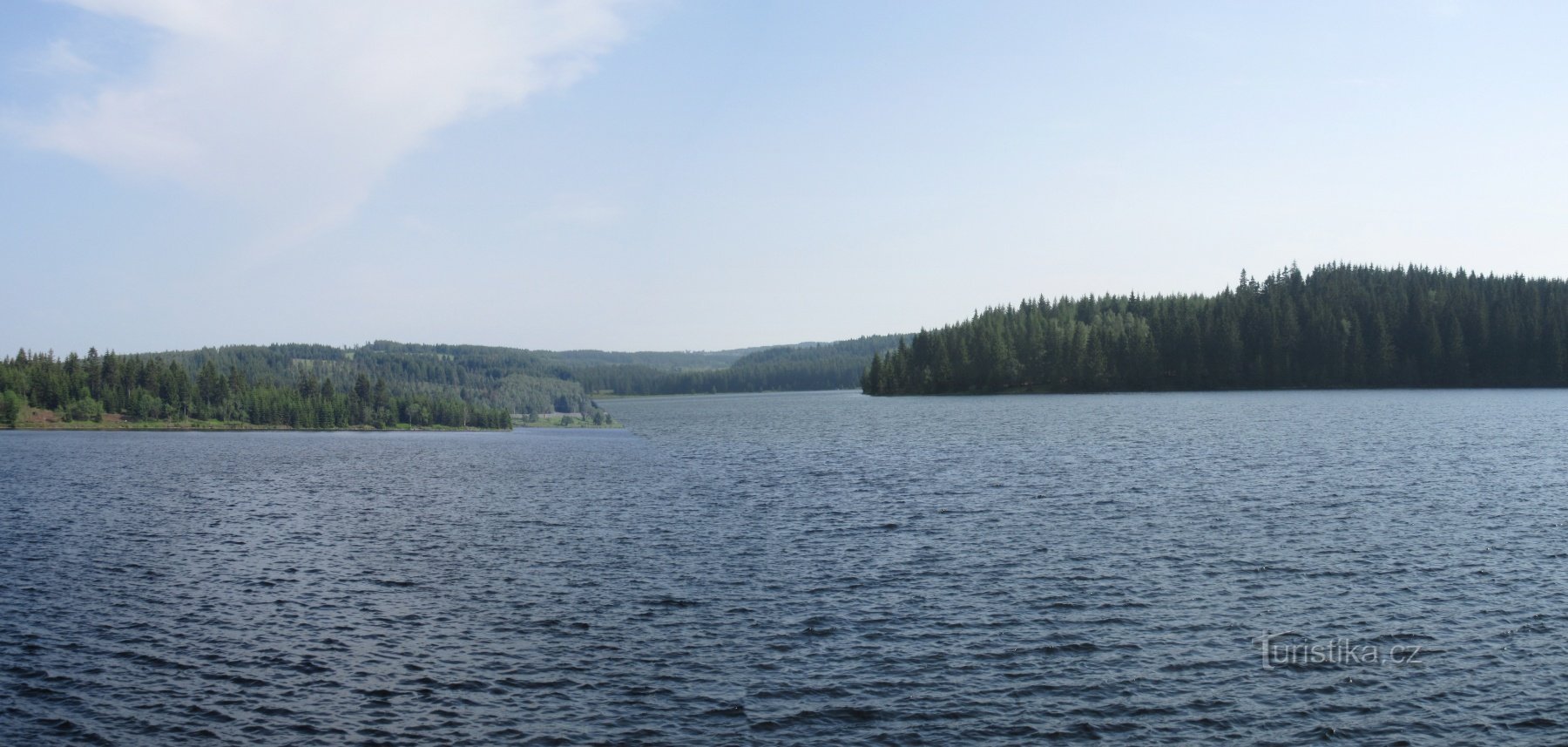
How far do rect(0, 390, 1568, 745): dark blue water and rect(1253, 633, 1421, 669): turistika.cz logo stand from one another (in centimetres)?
19

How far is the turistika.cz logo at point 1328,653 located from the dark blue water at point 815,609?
0.19 meters

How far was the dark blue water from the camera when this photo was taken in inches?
922

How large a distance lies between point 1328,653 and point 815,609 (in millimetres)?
15102

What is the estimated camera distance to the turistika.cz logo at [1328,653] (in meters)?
26.5

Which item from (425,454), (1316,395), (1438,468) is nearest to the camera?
(1438,468)

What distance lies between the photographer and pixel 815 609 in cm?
3312

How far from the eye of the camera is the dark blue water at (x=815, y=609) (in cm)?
2341

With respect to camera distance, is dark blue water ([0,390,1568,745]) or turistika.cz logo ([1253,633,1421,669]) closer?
dark blue water ([0,390,1568,745])

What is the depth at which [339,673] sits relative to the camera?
26.9m

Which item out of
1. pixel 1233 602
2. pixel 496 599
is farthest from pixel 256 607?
pixel 1233 602

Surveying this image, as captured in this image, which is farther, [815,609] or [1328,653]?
[815,609]

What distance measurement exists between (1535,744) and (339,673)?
28674 mm

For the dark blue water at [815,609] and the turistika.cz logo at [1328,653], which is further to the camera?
the turistika.cz logo at [1328,653]

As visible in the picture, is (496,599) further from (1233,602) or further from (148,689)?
(1233,602)
